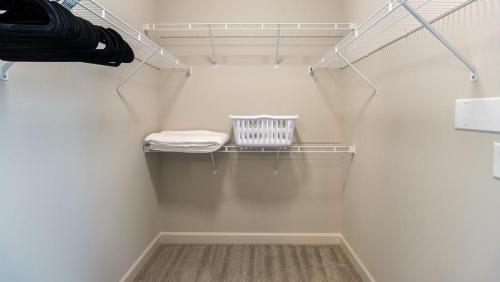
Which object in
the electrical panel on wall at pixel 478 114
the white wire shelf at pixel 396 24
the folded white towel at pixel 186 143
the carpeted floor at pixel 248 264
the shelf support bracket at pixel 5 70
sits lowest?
the carpeted floor at pixel 248 264

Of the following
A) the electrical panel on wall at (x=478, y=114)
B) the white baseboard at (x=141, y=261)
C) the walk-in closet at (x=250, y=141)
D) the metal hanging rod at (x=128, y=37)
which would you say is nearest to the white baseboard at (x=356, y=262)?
the walk-in closet at (x=250, y=141)

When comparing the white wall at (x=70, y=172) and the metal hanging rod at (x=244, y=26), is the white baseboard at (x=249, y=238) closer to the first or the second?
the white wall at (x=70, y=172)

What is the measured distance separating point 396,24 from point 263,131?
98 centimetres

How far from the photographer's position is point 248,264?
2072 millimetres

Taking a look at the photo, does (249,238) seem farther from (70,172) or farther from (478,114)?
(478,114)

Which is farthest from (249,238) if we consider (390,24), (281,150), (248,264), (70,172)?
(390,24)

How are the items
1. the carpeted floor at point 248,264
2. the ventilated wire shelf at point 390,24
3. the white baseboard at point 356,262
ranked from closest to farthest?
1. the ventilated wire shelf at point 390,24
2. the white baseboard at point 356,262
3. the carpeted floor at point 248,264

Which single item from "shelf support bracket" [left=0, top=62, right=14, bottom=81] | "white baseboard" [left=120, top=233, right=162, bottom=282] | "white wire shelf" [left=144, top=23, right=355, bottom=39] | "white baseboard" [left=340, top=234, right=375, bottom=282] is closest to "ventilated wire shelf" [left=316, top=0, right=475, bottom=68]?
"white wire shelf" [left=144, top=23, right=355, bottom=39]

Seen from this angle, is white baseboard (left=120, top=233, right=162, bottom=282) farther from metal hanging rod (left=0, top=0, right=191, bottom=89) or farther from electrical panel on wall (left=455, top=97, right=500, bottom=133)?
electrical panel on wall (left=455, top=97, right=500, bottom=133)

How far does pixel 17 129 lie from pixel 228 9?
1.73 metres

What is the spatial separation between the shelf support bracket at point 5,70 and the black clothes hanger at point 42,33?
183 millimetres

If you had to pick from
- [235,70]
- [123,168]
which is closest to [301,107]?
[235,70]

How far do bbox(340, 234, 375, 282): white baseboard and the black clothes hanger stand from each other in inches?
73.2

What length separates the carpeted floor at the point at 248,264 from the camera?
192 centimetres
